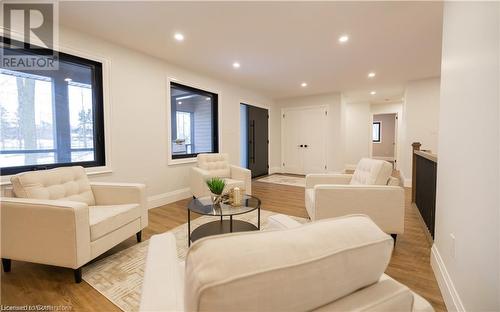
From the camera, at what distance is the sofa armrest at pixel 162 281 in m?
0.62

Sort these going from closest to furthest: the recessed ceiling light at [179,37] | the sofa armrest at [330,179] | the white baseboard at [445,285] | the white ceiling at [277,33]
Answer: the white baseboard at [445,285], the white ceiling at [277,33], the recessed ceiling light at [179,37], the sofa armrest at [330,179]

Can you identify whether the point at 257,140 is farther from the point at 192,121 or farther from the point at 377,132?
the point at 377,132

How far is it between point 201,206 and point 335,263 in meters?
1.87

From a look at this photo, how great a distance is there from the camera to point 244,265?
42cm

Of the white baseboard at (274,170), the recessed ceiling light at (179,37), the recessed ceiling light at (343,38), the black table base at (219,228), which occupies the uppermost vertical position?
the recessed ceiling light at (179,37)

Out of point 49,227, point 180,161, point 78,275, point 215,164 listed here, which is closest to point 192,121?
point 180,161

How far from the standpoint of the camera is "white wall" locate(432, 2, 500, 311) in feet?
3.20

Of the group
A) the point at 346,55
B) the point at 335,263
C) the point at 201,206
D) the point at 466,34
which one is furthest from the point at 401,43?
the point at 335,263

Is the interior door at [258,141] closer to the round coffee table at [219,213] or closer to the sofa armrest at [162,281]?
the round coffee table at [219,213]

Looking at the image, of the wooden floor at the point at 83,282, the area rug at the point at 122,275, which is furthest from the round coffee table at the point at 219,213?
the wooden floor at the point at 83,282

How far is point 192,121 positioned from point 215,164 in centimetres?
104

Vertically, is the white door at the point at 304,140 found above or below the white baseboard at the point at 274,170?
above

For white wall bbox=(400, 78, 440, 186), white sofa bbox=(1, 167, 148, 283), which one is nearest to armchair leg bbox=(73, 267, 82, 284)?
white sofa bbox=(1, 167, 148, 283)

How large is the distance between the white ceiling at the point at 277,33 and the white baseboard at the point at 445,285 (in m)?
2.25
